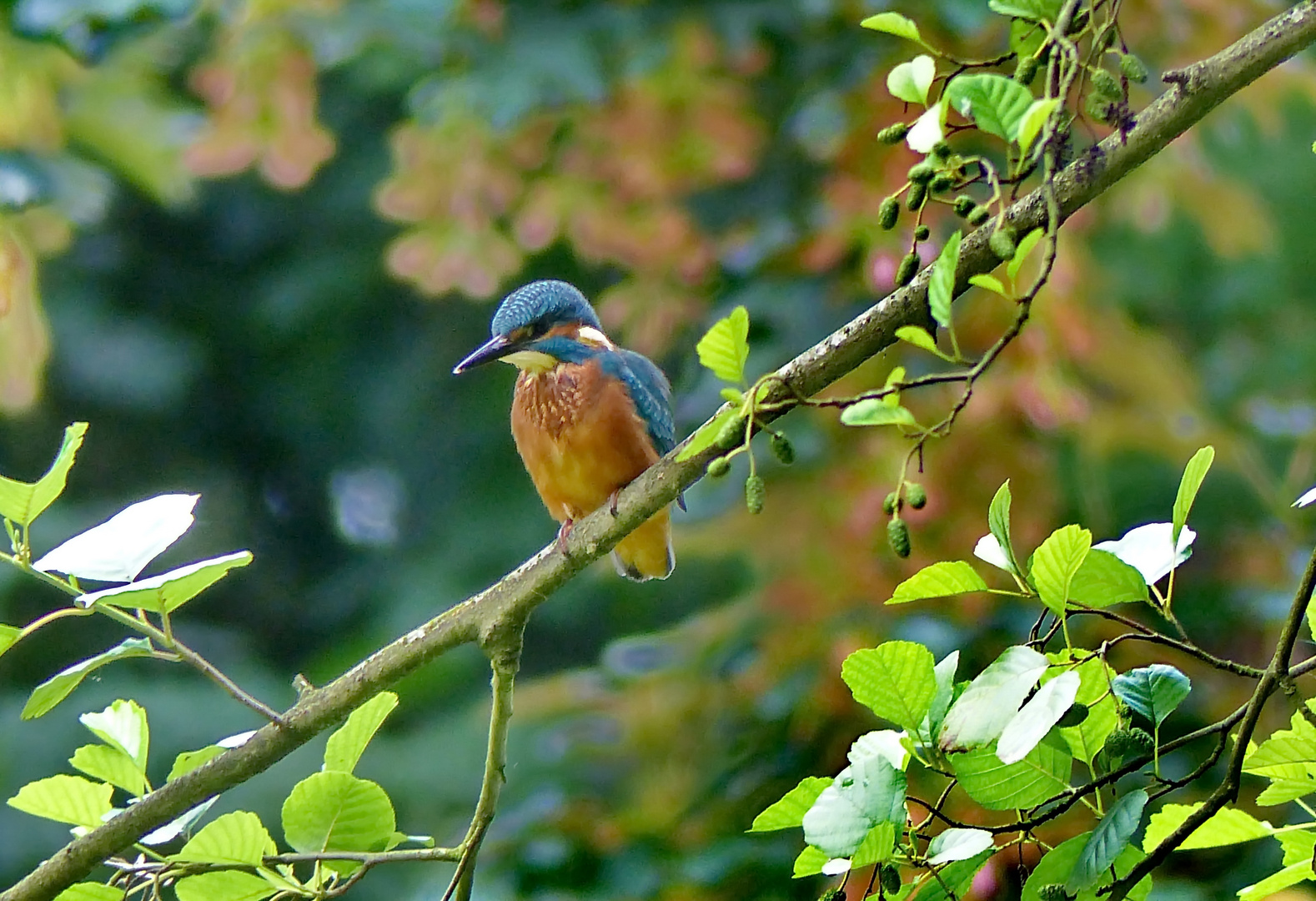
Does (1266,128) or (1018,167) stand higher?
(1018,167)

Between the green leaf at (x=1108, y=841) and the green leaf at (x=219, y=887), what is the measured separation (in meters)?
0.62

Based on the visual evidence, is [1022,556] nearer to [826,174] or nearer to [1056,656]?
[826,174]

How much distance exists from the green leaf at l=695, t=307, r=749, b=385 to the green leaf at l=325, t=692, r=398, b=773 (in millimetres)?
417

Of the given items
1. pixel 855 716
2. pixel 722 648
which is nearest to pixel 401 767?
pixel 722 648

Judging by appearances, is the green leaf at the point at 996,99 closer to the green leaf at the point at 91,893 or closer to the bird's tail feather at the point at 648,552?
the green leaf at the point at 91,893

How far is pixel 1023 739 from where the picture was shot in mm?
834

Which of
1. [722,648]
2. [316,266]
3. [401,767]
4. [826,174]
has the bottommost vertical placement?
[401,767]

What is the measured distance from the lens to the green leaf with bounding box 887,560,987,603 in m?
0.96

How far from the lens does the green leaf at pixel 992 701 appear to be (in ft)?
2.83

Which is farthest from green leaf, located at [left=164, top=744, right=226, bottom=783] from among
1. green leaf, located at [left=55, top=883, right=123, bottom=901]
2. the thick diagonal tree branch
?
green leaf, located at [left=55, top=883, right=123, bottom=901]

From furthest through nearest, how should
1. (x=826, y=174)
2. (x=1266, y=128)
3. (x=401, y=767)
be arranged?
(x=401, y=767) < (x=1266, y=128) < (x=826, y=174)

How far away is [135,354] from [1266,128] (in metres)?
A: 4.41

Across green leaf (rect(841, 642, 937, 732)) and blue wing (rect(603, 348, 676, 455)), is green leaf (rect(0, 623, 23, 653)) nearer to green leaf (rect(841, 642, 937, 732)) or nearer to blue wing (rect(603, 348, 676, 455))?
green leaf (rect(841, 642, 937, 732))

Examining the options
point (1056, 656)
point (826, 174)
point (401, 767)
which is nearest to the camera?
point (1056, 656)
